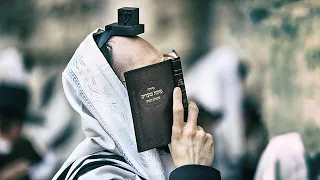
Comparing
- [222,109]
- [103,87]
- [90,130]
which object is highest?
[103,87]

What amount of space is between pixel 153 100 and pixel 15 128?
1216mm

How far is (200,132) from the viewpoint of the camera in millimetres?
1734

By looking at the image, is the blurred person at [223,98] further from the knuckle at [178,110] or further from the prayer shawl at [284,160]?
the knuckle at [178,110]

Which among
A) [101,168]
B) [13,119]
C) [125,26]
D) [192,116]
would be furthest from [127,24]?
[13,119]

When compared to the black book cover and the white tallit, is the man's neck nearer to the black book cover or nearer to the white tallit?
the white tallit

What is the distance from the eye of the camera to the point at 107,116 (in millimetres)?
1750

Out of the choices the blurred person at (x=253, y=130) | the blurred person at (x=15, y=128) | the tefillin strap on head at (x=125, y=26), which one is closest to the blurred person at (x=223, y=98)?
the blurred person at (x=253, y=130)

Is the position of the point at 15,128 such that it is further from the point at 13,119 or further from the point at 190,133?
the point at 190,133

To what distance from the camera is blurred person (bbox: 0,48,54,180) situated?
8.98 ft

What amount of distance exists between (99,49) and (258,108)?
1.08 m

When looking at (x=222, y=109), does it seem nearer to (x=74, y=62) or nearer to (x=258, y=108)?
(x=258, y=108)

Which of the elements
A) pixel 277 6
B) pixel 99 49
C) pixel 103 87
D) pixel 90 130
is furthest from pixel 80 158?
pixel 277 6

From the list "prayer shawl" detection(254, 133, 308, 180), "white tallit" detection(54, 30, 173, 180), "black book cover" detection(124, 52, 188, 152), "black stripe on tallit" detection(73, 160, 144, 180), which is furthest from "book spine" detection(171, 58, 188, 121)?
"prayer shawl" detection(254, 133, 308, 180)

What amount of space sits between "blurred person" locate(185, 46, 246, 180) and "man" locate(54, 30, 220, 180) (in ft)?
2.80
